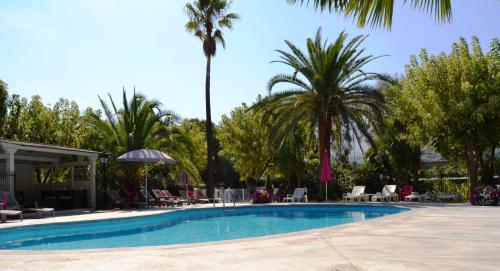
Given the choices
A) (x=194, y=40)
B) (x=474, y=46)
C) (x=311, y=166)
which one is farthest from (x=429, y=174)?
(x=194, y=40)

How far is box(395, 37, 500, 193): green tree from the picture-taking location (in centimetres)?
1828

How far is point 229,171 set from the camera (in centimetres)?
3991

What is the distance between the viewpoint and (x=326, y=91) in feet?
71.3

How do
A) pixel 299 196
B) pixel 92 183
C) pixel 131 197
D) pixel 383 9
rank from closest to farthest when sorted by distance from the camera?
pixel 383 9 < pixel 92 183 < pixel 131 197 < pixel 299 196

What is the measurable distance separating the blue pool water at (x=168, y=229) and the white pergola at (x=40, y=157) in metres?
4.20

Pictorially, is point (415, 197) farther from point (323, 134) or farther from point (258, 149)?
point (258, 149)

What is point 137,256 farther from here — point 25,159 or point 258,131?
point 258,131

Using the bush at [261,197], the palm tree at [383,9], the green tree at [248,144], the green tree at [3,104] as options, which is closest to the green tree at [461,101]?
the bush at [261,197]

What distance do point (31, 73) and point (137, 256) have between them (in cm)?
1727

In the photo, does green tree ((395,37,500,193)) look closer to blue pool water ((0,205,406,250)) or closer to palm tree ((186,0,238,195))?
blue pool water ((0,205,406,250))

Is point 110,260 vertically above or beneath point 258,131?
beneath

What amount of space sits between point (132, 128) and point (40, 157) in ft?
14.5

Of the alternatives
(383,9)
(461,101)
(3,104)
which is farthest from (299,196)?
(383,9)

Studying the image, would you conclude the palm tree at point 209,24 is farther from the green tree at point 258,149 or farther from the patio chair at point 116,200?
the patio chair at point 116,200
